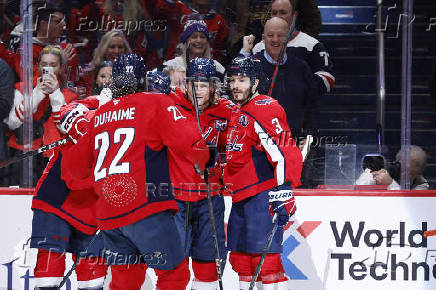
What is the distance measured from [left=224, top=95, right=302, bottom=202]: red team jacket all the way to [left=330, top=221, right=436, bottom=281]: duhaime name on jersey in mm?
788

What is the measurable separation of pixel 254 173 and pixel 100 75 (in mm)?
1384

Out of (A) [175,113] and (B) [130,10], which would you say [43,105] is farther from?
(A) [175,113]

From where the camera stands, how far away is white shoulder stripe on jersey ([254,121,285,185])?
367 centimetres

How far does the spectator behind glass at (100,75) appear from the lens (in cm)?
468

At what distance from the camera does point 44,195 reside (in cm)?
375

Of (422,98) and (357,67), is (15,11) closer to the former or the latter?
(357,67)

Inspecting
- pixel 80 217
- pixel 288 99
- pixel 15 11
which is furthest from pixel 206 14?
pixel 80 217

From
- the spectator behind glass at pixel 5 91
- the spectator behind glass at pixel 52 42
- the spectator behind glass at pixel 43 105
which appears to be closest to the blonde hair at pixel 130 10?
the spectator behind glass at pixel 52 42

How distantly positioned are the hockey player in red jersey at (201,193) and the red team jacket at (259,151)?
11 centimetres

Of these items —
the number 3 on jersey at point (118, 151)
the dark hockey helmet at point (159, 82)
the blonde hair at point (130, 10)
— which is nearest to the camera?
the number 3 on jersey at point (118, 151)

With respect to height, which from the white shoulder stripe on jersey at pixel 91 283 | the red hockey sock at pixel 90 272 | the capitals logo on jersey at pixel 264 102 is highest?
the capitals logo on jersey at pixel 264 102

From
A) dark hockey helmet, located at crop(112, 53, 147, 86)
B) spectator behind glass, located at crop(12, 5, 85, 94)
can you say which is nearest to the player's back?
dark hockey helmet, located at crop(112, 53, 147, 86)

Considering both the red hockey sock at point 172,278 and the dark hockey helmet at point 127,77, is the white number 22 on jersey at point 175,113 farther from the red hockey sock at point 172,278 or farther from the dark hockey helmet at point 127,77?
the red hockey sock at point 172,278

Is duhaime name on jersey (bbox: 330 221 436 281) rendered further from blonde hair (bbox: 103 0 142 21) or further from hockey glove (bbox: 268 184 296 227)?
blonde hair (bbox: 103 0 142 21)
